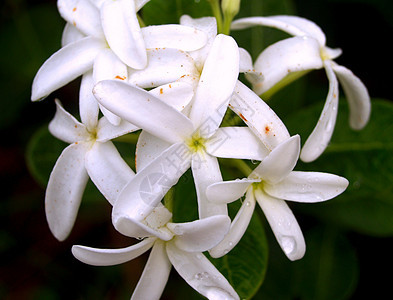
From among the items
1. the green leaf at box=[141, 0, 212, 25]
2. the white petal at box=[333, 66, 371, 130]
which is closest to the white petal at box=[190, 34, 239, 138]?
the white petal at box=[333, 66, 371, 130]

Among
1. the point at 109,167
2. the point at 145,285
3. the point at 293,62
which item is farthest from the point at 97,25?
the point at 145,285

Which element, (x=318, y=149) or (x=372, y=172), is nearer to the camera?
(x=318, y=149)

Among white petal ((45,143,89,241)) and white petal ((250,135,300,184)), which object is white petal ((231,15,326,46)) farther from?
white petal ((45,143,89,241))

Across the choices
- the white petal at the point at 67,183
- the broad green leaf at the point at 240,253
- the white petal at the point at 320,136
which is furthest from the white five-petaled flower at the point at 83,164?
the white petal at the point at 320,136

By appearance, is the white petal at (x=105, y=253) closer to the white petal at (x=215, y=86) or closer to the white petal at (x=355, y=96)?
the white petal at (x=215, y=86)

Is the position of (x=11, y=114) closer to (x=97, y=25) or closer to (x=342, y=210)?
(x=97, y=25)

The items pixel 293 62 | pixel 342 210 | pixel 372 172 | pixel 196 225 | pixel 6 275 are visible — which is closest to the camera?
pixel 196 225
